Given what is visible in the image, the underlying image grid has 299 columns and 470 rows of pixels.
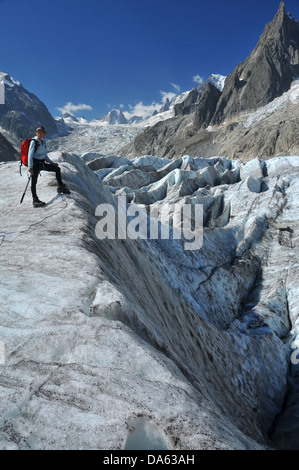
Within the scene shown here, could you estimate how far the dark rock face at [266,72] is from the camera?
464ft

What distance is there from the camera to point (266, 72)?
14538cm

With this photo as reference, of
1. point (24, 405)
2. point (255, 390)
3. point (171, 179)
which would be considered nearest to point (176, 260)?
point (255, 390)

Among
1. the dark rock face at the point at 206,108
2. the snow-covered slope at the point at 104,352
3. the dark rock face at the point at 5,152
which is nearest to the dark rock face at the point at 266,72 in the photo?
the dark rock face at the point at 206,108

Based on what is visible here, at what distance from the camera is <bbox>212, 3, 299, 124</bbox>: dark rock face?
141375 mm

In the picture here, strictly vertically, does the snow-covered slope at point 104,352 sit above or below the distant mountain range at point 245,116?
below

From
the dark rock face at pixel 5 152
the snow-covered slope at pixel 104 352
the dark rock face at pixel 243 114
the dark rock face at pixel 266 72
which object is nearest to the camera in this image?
the snow-covered slope at pixel 104 352

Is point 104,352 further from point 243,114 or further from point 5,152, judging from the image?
point 243,114

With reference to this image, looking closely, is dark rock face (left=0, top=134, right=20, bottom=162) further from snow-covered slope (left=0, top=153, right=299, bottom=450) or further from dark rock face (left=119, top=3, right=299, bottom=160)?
dark rock face (left=119, top=3, right=299, bottom=160)

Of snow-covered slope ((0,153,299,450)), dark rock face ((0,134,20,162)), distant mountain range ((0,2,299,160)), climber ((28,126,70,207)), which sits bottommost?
snow-covered slope ((0,153,299,450))

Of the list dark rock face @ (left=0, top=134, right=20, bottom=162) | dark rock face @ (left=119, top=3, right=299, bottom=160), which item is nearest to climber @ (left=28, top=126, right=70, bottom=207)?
dark rock face @ (left=0, top=134, right=20, bottom=162)

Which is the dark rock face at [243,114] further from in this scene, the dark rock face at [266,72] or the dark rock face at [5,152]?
the dark rock face at [5,152]

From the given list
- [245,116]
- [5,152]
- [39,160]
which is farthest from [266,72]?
[39,160]

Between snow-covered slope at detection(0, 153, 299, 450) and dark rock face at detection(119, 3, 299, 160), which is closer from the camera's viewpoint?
snow-covered slope at detection(0, 153, 299, 450)

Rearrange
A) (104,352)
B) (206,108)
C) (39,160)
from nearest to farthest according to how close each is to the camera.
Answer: (104,352) → (39,160) → (206,108)
